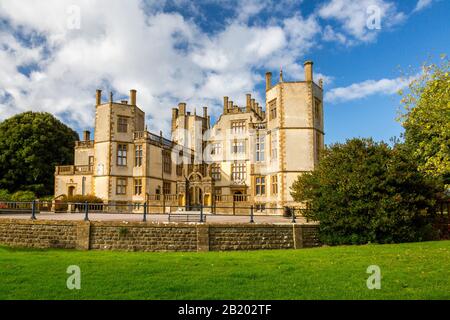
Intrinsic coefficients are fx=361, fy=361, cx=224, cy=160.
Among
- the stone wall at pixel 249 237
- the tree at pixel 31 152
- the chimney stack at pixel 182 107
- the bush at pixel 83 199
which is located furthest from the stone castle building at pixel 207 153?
the stone wall at pixel 249 237

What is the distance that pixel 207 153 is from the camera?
1684 inches

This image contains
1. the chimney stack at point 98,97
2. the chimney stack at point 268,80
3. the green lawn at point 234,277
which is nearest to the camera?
the green lawn at point 234,277

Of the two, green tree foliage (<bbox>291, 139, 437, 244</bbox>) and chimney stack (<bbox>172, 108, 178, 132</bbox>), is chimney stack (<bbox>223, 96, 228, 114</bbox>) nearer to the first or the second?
chimney stack (<bbox>172, 108, 178, 132</bbox>)

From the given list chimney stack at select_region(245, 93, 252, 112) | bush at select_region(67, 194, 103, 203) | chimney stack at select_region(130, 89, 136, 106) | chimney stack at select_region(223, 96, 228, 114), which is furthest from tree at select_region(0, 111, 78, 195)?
chimney stack at select_region(245, 93, 252, 112)

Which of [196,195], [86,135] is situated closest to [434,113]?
[196,195]

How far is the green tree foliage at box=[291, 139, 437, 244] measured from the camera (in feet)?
53.1

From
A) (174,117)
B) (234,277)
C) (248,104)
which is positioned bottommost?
(234,277)

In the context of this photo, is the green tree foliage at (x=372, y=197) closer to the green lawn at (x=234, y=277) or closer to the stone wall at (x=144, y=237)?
the green lawn at (x=234, y=277)

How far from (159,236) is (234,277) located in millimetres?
7300

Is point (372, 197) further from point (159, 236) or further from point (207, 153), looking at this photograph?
point (207, 153)

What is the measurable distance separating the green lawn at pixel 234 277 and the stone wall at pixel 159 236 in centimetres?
326

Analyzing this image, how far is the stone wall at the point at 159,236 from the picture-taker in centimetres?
1568

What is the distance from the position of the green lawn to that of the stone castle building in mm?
14580
